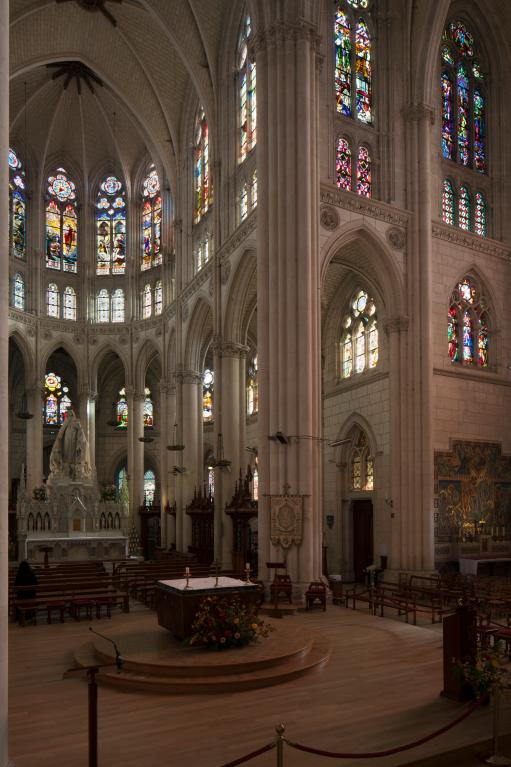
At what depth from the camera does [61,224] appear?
41.2m

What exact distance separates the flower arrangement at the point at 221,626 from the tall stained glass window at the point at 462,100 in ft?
66.2

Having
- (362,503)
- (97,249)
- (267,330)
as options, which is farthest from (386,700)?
(97,249)

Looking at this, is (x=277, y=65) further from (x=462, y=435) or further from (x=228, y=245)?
(x=462, y=435)

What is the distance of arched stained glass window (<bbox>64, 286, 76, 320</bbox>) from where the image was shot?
4056 cm

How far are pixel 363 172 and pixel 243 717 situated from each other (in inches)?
759

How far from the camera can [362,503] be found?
2728 cm

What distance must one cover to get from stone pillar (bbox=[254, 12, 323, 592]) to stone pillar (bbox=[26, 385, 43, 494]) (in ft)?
67.0

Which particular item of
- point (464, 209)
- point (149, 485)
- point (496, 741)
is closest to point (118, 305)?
point (149, 485)

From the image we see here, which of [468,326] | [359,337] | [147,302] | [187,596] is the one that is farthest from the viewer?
[147,302]

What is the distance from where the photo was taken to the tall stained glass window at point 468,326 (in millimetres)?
25359

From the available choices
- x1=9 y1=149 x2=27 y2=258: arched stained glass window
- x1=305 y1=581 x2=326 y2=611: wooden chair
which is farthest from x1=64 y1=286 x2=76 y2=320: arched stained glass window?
x1=305 y1=581 x2=326 y2=611: wooden chair

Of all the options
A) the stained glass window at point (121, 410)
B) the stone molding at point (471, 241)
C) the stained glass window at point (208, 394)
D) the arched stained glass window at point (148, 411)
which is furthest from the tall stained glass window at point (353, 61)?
the stained glass window at point (121, 410)

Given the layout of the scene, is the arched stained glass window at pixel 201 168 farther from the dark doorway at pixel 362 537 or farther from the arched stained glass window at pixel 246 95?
the dark doorway at pixel 362 537

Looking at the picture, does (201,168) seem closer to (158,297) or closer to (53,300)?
(158,297)
